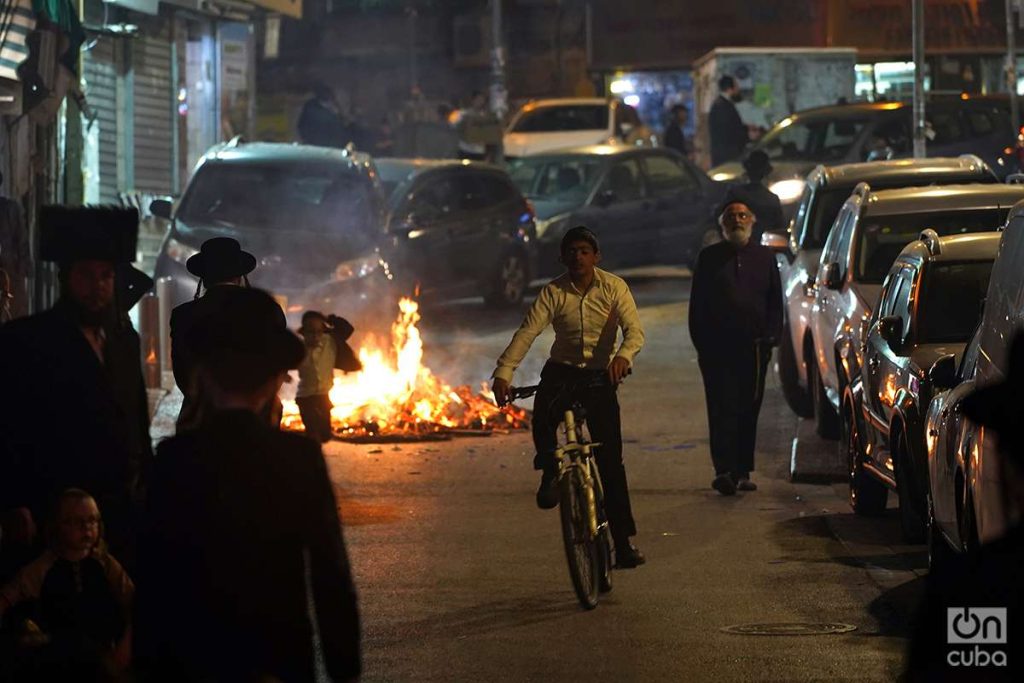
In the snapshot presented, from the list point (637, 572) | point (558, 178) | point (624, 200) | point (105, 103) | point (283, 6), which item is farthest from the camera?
point (283, 6)

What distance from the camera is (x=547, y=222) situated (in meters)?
25.7

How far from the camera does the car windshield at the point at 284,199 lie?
19922mm

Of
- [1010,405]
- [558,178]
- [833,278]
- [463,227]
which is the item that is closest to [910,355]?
[833,278]

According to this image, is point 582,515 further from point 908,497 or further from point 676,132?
point 676,132

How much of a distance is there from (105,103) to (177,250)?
5873mm

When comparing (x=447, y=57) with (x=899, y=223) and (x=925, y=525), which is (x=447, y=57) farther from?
(x=925, y=525)

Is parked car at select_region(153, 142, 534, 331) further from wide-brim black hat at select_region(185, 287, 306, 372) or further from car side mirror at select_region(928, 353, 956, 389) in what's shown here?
wide-brim black hat at select_region(185, 287, 306, 372)

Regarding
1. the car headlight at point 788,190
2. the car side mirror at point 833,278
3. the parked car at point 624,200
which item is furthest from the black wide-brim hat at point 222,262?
the car headlight at point 788,190

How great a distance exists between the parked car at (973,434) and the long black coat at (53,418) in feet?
10.5

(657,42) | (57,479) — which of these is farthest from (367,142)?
(57,479)

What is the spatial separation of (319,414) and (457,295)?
11731 millimetres

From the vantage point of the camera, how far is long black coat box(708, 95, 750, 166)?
29.6m

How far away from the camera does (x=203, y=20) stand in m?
28.2

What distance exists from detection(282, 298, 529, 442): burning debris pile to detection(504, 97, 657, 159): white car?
19619 mm
